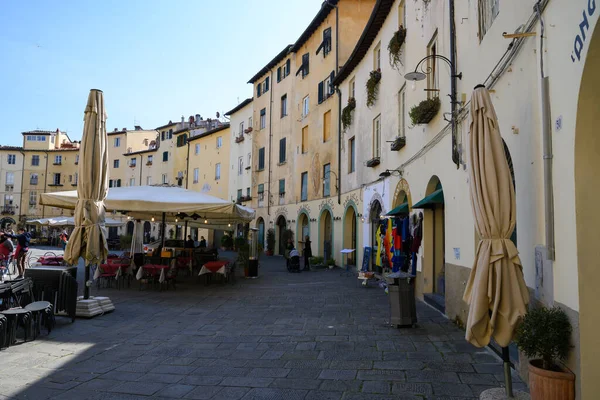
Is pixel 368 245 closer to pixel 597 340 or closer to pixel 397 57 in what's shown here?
pixel 397 57

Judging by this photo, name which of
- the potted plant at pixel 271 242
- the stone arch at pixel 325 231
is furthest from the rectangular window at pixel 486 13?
the potted plant at pixel 271 242

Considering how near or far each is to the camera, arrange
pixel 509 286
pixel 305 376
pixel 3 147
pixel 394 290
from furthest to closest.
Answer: pixel 3 147 → pixel 394 290 → pixel 305 376 → pixel 509 286

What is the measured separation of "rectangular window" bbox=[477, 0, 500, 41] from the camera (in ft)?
21.2

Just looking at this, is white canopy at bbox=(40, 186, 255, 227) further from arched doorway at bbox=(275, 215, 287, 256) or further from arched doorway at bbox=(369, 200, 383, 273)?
arched doorway at bbox=(275, 215, 287, 256)

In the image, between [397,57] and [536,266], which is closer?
[536,266]

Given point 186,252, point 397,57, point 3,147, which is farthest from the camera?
point 3,147

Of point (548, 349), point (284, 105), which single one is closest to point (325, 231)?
point (284, 105)

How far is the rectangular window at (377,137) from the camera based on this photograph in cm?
1544

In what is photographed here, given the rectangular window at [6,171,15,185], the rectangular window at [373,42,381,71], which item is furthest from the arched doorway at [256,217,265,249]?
the rectangular window at [6,171,15,185]

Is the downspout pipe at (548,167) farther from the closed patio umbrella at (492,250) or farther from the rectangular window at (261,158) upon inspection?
the rectangular window at (261,158)

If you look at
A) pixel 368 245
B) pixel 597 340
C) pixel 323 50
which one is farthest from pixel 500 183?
pixel 323 50

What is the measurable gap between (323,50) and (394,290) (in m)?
18.2

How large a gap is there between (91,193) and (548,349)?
7.50 m

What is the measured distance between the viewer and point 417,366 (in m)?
5.26
